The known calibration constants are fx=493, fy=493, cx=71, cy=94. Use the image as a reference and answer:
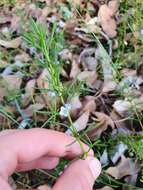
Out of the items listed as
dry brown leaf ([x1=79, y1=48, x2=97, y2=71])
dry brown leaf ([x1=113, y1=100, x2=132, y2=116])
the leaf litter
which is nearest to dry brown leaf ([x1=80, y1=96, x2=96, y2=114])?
the leaf litter

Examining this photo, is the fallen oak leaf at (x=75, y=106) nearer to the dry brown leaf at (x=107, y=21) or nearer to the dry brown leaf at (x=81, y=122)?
the dry brown leaf at (x=81, y=122)

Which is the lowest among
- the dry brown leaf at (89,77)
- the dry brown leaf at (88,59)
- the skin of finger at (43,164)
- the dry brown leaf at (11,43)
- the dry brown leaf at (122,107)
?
the skin of finger at (43,164)

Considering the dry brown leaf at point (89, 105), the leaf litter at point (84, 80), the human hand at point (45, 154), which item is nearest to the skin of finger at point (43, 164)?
the human hand at point (45, 154)

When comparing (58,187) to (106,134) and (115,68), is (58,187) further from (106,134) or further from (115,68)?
(115,68)

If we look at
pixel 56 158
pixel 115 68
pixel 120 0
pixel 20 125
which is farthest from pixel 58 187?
pixel 120 0

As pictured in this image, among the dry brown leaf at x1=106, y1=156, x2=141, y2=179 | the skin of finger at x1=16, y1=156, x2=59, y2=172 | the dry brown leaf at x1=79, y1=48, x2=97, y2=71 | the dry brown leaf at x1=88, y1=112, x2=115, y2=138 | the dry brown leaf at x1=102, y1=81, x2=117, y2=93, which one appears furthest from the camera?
the dry brown leaf at x1=79, y1=48, x2=97, y2=71

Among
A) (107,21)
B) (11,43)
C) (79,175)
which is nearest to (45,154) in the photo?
(79,175)

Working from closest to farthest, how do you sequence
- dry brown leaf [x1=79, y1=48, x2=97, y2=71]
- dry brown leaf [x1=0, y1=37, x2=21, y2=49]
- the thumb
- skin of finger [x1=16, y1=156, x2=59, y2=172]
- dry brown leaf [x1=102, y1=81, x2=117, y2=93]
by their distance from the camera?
the thumb
skin of finger [x1=16, y1=156, x2=59, y2=172]
dry brown leaf [x1=102, y1=81, x2=117, y2=93]
dry brown leaf [x1=79, y1=48, x2=97, y2=71]
dry brown leaf [x1=0, y1=37, x2=21, y2=49]

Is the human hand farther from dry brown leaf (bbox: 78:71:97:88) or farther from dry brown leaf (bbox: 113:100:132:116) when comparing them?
dry brown leaf (bbox: 78:71:97:88)
